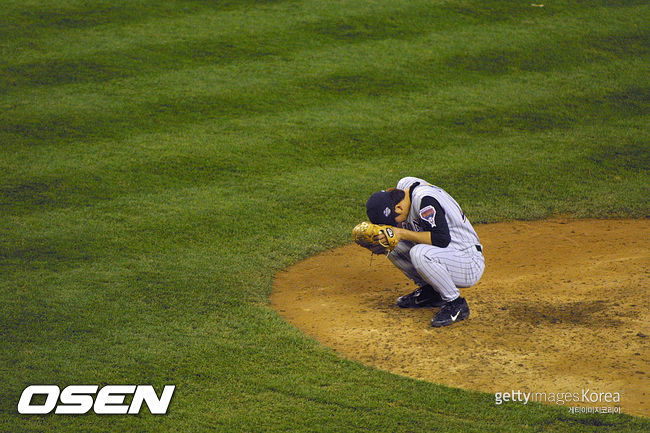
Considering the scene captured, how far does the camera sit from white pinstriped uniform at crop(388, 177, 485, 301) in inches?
215

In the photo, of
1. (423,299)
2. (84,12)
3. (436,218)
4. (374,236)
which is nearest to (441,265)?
(436,218)

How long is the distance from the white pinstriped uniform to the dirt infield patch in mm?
325

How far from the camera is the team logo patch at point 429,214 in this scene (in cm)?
541

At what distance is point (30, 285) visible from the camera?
6.15 meters

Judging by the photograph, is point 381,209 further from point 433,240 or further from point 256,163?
point 256,163

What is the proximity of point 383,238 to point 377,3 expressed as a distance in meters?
7.88

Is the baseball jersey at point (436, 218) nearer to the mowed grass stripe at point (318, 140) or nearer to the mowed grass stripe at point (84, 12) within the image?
the mowed grass stripe at point (318, 140)

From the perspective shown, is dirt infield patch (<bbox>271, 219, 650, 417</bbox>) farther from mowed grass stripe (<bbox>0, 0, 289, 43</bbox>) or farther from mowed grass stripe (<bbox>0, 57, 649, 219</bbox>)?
mowed grass stripe (<bbox>0, 0, 289, 43</bbox>)

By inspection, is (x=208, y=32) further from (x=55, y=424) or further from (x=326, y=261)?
(x=55, y=424)

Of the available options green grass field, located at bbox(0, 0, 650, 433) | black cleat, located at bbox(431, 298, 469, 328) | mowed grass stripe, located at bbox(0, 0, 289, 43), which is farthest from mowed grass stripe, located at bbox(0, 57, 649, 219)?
black cleat, located at bbox(431, 298, 469, 328)

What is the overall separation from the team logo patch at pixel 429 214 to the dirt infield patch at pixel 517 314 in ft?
2.69

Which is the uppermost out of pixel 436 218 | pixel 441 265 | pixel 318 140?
pixel 436 218

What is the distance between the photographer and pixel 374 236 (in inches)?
211

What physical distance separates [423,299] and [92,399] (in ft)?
8.92
